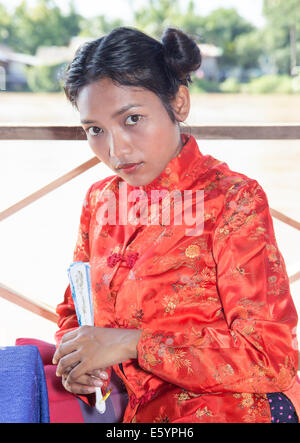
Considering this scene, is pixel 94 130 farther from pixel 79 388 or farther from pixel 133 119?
pixel 79 388

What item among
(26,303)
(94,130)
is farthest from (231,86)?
(94,130)

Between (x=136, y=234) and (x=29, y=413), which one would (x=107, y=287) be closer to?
(x=136, y=234)

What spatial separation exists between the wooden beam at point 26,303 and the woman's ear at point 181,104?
86 cm

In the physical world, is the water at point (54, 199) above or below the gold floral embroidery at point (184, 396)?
above

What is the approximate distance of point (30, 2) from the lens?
121ft

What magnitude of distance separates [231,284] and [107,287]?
0.74 ft

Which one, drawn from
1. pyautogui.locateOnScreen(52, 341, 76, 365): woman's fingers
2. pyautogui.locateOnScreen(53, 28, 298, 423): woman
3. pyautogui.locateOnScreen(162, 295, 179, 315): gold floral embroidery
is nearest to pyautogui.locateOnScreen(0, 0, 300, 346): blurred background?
pyautogui.locateOnScreen(53, 28, 298, 423): woman

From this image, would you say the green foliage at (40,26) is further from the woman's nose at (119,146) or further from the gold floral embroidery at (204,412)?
the gold floral embroidery at (204,412)

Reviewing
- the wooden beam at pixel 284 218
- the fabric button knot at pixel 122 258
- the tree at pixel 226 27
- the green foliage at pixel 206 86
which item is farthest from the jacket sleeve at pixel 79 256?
the tree at pixel 226 27

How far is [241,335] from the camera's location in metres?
0.77

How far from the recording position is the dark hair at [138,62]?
0.86 metres

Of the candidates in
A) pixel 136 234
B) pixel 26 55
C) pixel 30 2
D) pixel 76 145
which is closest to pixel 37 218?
pixel 136 234

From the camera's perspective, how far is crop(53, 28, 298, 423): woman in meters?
0.78

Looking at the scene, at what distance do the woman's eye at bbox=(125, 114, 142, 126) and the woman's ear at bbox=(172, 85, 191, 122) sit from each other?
81mm
